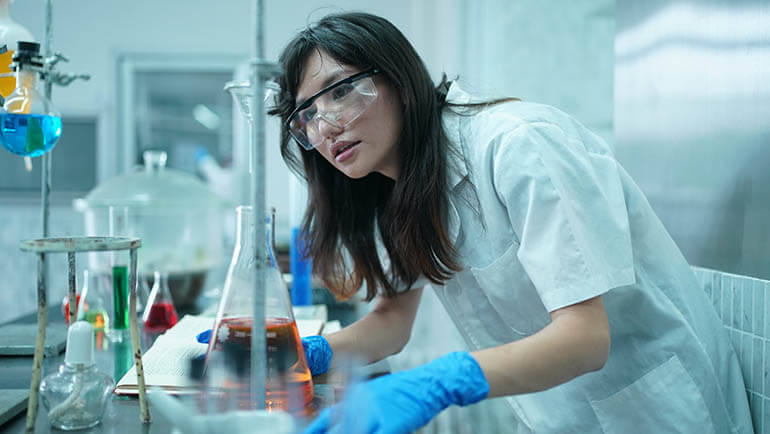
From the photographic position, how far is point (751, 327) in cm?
106

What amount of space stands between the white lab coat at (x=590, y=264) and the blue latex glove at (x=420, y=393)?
205mm

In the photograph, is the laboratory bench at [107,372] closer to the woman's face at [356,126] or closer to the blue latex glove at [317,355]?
the blue latex glove at [317,355]

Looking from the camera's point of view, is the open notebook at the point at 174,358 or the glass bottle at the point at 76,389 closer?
the glass bottle at the point at 76,389

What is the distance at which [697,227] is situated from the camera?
1232 millimetres

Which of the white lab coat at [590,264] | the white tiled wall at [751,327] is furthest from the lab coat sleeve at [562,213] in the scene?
the white tiled wall at [751,327]

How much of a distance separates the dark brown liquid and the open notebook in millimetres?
80

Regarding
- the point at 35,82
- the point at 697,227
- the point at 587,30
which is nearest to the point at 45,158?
the point at 35,82

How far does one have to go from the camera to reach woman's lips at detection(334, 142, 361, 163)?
Result: 116cm

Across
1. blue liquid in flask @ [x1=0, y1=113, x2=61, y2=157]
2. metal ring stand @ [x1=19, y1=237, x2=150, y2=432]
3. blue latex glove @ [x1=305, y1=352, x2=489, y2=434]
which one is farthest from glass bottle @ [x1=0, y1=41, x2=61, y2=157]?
blue latex glove @ [x1=305, y1=352, x2=489, y2=434]

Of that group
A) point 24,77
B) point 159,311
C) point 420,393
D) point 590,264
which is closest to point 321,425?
point 420,393

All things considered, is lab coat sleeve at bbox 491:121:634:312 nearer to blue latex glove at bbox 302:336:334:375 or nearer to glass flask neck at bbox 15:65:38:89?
blue latex glove at bbox 302:336:334:375

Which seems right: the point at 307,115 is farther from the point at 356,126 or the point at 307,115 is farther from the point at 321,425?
the point at 321,425

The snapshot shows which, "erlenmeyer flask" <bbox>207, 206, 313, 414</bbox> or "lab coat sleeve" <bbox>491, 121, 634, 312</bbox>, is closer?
"erlenmeyer flask" <bbox>207, 206, 313, 414</bbox>

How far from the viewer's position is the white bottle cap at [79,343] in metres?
0.74
